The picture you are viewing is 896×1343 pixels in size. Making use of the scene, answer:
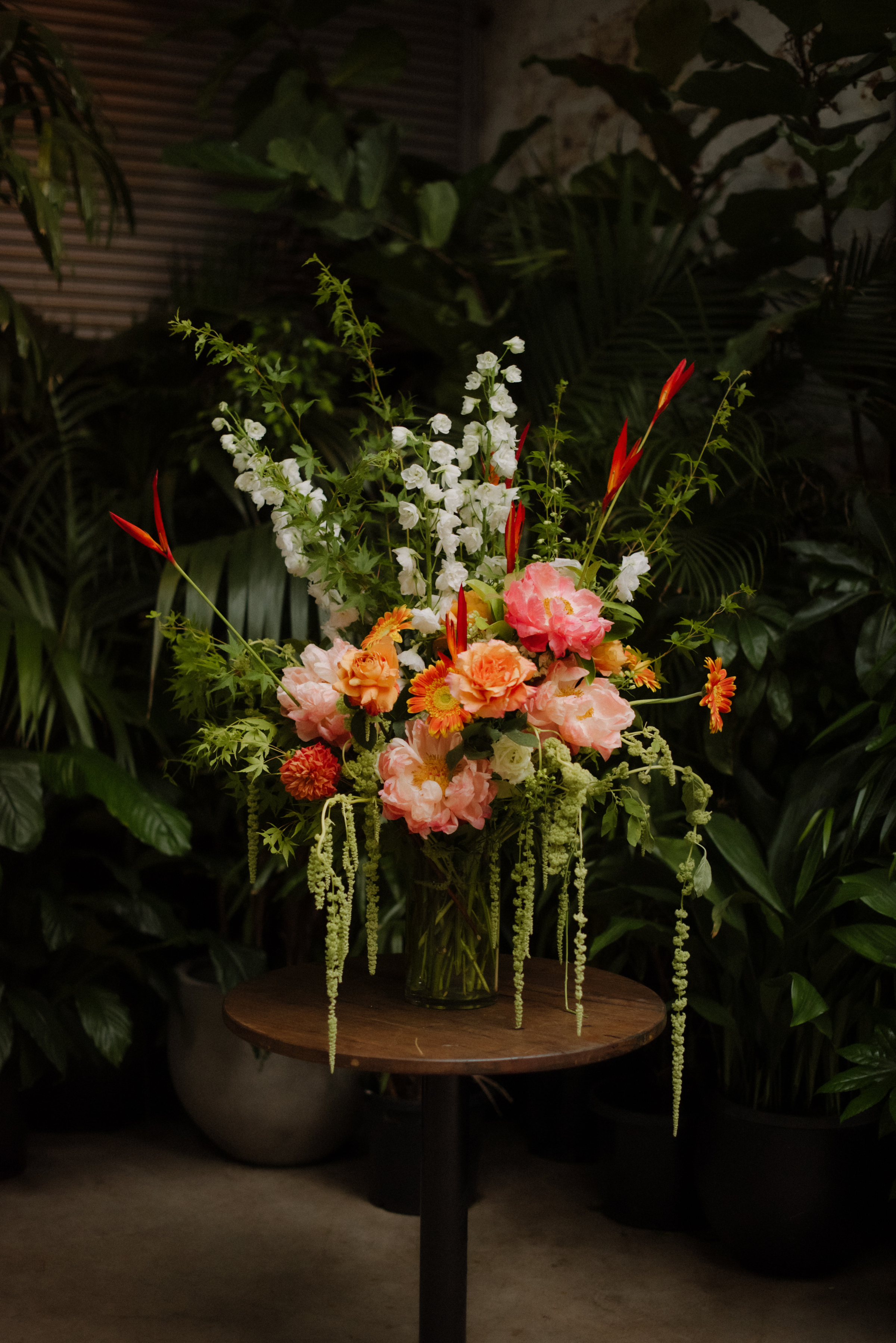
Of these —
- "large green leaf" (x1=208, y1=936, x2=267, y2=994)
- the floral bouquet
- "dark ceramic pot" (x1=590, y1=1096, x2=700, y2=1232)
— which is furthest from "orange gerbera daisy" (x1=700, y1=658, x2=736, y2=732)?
"large green leaf" (x1=208, y1=936, x2=267, y2=994)

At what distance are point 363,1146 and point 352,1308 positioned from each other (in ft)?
2.11

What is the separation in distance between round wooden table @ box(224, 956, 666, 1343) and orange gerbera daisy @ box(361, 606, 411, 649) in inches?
18.0

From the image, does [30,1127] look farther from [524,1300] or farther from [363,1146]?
[524,1300]

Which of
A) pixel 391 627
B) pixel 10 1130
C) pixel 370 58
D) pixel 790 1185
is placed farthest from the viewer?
pixel 370 58

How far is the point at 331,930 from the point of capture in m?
1.35

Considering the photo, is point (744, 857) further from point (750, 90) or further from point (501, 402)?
point (750, 90)

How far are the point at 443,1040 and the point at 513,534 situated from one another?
0.59 meters

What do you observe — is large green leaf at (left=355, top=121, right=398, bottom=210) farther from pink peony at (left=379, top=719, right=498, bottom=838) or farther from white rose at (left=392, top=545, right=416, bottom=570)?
pink peony at (left=379, top=719, right=498, bottom=838)

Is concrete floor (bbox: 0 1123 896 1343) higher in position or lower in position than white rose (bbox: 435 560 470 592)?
lower

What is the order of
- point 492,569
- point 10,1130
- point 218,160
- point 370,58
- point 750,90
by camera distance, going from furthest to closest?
point 370,58, point 218,160, point 10,1130, point 750,90, point 492,569

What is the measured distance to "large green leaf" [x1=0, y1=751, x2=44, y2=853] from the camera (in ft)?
7.34

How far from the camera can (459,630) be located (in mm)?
1365

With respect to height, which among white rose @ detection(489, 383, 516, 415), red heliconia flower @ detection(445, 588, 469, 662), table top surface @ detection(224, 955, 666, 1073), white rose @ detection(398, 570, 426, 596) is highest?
white rose @ detection(489, 383, 516, 415)

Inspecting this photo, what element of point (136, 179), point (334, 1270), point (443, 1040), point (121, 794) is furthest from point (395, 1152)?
point (136, 179)
